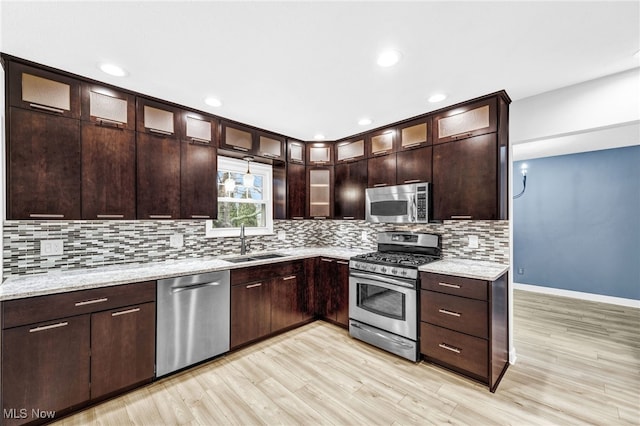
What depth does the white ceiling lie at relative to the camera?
1447 mm

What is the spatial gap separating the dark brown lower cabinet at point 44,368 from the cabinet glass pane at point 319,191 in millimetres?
2740

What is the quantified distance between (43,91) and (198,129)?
114cm

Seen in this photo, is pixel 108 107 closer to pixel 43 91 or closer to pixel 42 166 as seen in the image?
pixel 43 91

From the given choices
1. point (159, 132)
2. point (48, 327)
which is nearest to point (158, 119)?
point (159, 132)

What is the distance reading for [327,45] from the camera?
1.74m

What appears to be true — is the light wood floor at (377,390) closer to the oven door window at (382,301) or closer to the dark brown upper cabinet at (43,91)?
the oven door window at (382,301)

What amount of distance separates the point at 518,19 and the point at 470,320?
Result: 7.05ft

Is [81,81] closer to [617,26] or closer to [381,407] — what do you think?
[381,407]

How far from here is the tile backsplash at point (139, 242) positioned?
2.12m

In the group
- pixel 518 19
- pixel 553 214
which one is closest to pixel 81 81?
pixel 518 19

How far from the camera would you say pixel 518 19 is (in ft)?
4.96

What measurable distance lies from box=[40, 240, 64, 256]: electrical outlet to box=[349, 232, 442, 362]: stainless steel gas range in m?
2.73

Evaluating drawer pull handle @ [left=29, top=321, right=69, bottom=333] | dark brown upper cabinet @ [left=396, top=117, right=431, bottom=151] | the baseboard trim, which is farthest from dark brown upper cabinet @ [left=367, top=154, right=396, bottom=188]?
the baseboard trim

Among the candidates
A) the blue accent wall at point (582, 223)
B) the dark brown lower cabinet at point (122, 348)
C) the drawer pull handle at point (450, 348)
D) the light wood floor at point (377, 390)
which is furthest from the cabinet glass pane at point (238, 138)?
the blue accent wall at point (582, 223)
